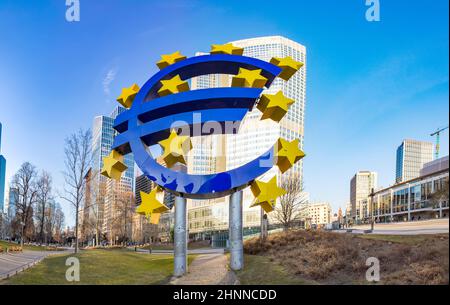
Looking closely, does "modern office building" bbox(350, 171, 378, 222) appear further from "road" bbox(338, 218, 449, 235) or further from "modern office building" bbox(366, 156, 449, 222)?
"road" bbox(338, 218, 449, 235)

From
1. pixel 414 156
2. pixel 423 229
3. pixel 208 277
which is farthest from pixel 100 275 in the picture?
pixel 414 156

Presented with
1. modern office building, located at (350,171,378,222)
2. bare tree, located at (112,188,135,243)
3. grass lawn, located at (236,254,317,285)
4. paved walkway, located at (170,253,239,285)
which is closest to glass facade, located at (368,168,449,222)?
modern office building, located at (350,171,378,222)

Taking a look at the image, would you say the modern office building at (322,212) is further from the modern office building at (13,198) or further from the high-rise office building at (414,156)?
the modern office building at (13,198)

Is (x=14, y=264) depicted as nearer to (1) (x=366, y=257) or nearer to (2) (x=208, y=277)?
(2) (x=208, y=277)

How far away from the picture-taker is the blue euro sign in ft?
45.9

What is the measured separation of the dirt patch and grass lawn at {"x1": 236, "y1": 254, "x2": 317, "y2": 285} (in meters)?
Result: 0.43

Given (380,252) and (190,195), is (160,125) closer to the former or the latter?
(190,195)

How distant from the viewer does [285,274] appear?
13.3m

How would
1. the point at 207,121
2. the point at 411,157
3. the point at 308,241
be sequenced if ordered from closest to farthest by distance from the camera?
the point at 207,121 < the point at 308,241 < the point at 411,157

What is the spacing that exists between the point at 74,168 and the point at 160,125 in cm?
1483

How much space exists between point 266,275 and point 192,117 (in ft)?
23.5

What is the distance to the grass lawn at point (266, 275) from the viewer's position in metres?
12.2

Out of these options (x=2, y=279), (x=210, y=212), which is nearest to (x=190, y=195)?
(x=2, y=279)
